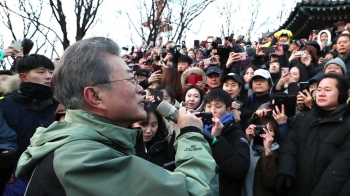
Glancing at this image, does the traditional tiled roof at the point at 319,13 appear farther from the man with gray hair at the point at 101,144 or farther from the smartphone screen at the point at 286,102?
the man with gray hair at the point at 101,144

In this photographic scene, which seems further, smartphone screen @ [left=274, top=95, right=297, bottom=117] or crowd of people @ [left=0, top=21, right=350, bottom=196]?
smartphone screen @ [left=274, top=95, right=297, bottom=117]

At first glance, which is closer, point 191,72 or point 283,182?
point 283,182

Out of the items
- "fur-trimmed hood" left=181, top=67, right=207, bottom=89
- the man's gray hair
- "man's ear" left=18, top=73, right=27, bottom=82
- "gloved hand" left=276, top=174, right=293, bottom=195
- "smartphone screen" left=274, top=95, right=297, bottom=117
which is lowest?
"gloved hand" left=276, top=174, right=293, bottom=195

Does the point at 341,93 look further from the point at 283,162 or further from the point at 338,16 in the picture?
the point at 338,16

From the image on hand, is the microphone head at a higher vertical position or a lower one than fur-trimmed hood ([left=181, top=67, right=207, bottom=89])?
higher

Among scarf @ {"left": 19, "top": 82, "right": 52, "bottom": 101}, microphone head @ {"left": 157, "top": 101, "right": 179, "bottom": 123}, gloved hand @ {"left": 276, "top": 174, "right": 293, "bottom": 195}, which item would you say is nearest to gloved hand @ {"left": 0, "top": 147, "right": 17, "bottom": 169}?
scarf @ {"left": 19, "top": 82, "right": 52, "bottom": 101}

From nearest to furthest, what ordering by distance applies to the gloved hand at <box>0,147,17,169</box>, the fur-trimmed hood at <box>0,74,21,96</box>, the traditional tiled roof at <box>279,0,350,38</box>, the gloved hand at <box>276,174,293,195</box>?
the gloved hand at <box>0,147,17,169</box> → the gloved hand at <box>276,174,293,195</box> → the fur-trimmed hood at <box>0,74,21,96</box> → the traditional tiled roof at <box>279,0,350,38</box>

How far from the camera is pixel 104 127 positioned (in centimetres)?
156

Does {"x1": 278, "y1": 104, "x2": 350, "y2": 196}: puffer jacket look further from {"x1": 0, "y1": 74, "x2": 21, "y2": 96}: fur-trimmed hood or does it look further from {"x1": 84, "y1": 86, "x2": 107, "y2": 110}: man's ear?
{"x1": 0, "y1": 74, "x2": 21, "y2": 96}: fur-trimmed hood

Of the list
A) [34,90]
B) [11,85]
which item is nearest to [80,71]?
[34,90]

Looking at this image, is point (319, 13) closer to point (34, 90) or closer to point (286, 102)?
point (286, 102)

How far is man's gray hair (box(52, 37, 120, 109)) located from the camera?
63.5 inches

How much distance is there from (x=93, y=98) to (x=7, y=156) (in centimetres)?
190

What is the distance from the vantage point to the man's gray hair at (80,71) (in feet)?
5.29
